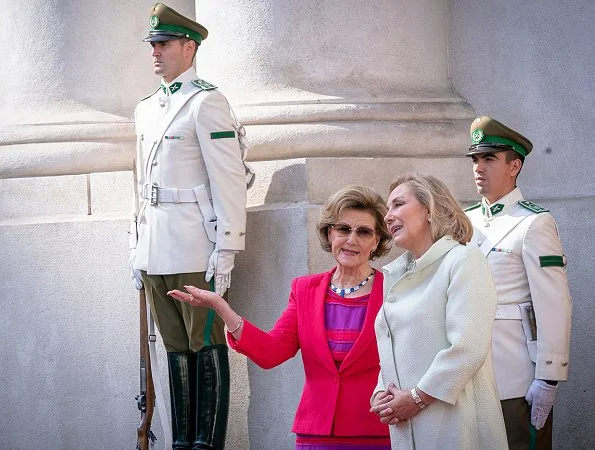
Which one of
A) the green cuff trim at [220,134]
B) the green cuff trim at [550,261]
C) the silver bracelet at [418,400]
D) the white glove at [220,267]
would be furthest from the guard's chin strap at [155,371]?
the silver bracelet at [418,400]

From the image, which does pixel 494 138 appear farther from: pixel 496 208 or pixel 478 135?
pixel 496 208

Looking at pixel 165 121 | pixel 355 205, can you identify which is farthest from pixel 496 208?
pixel 165 121

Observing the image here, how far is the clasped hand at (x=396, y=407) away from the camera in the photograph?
4566mm

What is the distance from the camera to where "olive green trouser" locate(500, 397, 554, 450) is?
557 cm

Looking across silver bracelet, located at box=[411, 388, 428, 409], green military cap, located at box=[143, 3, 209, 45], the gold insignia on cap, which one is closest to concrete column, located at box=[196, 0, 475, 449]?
green military cap, located at box=[143, 3, 209, 45]

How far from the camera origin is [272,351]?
5.22m

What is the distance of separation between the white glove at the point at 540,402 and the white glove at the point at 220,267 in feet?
5.40

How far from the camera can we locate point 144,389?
22.8 ft

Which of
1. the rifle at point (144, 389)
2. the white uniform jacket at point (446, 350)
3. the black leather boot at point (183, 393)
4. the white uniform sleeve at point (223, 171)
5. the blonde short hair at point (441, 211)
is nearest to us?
the white uniform jacket at point (446, 350)

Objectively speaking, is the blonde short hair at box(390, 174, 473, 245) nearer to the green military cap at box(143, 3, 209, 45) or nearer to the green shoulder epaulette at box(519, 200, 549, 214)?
the green shoulder epaulette at box(519, 200, 549, 214)

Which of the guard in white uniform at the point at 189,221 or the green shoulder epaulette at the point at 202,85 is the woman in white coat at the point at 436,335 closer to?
the guard in white uniform at the point at 189,221

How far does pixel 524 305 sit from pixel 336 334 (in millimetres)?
910

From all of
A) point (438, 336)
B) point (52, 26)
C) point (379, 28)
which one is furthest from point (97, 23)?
point (438, 336)

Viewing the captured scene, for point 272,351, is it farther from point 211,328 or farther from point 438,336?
point 211,328
